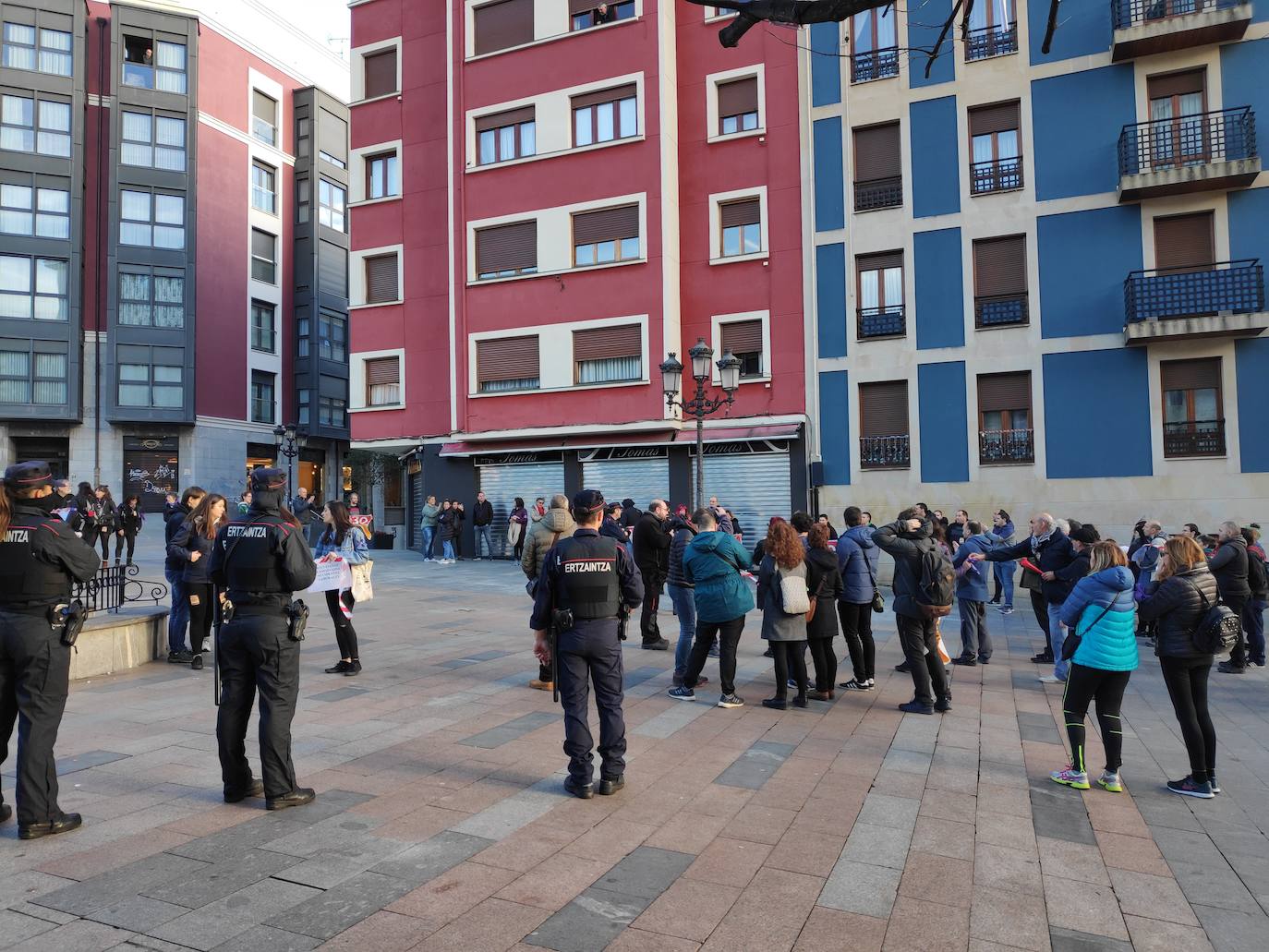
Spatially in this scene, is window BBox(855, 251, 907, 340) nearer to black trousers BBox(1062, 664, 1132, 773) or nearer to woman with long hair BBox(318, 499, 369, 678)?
woman with long hair BBox(318, 499, 369, 678)

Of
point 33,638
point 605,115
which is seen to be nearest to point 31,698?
point 33,638

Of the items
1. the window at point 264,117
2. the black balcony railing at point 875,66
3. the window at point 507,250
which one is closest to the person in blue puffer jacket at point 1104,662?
the black balcony railing at point 875,66

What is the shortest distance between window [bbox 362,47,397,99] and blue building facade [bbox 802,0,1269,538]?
13.0 meters

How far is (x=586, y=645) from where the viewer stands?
5.22 metres

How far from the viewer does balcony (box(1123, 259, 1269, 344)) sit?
17.3 meters

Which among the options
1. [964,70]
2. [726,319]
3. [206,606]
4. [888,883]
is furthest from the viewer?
[726,319]

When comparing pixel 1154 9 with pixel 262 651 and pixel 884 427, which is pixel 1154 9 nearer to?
pixel 884 427

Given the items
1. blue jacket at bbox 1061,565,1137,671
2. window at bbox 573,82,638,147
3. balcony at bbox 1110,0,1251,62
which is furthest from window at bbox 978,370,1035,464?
blue jacket at bbox 1061,565,1137,671

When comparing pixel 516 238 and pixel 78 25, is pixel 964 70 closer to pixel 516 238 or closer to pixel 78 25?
pixel 516 238

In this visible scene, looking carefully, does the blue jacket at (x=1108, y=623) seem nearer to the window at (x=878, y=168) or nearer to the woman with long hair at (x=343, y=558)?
the woman with long hair at (x=343, y=558)

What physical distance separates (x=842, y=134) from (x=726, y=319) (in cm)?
524

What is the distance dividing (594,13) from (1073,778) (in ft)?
76.2

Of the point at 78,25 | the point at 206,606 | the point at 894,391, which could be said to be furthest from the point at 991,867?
the point at 78,25

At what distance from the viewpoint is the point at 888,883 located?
159 inches
